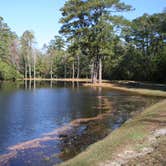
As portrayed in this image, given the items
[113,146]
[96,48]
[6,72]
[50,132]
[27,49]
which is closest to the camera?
[113,146]

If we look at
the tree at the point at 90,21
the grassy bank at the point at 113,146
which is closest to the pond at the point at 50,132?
the grassy bank at the point at 113,146

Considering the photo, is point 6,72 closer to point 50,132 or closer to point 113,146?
point 50,132

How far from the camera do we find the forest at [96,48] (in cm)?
4903

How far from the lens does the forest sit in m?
49.0

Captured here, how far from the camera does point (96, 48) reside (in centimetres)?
5072

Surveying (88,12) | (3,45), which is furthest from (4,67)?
(88,12)

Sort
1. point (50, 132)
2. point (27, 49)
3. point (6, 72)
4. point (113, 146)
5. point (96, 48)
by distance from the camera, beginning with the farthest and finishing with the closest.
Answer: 1. point (27, 49)
2. point (6, 72)
3. point (96, 48)
4. point (50, 132)
5. point (113, 146)

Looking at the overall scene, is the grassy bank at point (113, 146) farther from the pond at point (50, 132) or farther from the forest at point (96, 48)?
the forest at point (96, 48)

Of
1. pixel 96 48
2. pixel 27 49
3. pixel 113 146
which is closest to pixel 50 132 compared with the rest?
pixel 113 146

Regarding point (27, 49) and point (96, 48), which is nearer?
point (96, 48)

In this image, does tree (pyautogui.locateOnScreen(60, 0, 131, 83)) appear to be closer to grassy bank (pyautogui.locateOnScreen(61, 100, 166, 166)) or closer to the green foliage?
the green foliage

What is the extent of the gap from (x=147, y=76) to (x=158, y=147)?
166 feet

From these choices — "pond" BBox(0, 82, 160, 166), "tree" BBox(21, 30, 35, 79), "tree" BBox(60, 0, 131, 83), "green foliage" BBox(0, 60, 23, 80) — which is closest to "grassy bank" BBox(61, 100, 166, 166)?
"pond" BBox(0, 82, 160, 166)

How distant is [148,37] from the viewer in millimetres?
63031
